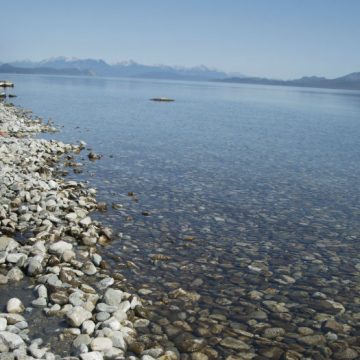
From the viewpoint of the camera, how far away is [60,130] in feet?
138

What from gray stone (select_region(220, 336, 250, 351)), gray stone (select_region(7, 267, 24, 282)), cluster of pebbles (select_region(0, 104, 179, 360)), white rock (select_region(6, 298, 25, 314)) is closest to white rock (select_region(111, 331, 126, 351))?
cluster of pebbles (select_region(0, 104, 179, 360))

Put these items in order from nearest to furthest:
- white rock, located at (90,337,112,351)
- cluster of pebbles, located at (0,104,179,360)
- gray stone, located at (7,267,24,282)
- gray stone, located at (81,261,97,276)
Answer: white rock, located at (90,337,112,351)
cluster of pebbles, located at (0,104,179,360)
gray stone, located at (7,267,24,282)
gray stone, located at (81,261,97,276)

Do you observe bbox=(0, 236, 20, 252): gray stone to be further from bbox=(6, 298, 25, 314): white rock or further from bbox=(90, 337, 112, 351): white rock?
bbox=(90, 337, 112, 351): white rock

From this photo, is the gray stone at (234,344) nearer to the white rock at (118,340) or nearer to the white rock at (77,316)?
the white rock at (118,340)

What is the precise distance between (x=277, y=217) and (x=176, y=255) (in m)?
6.00

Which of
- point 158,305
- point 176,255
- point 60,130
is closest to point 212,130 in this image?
point 60,130

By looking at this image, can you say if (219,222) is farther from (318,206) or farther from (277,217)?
(318,206)

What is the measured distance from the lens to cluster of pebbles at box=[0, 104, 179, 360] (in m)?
8.24

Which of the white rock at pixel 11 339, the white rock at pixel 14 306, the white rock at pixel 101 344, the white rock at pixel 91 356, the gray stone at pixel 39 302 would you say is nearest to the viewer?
the white rock at pixel 91 356

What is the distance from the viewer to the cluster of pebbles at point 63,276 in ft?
27.0

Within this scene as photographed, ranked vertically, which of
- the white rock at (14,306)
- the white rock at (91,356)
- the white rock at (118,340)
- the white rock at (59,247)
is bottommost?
the white rock at (118,340)

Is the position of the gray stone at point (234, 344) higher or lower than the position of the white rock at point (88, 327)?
lower

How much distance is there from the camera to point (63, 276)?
425 inches

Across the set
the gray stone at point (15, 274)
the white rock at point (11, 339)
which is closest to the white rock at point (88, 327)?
the white rock at point (11, 339)
